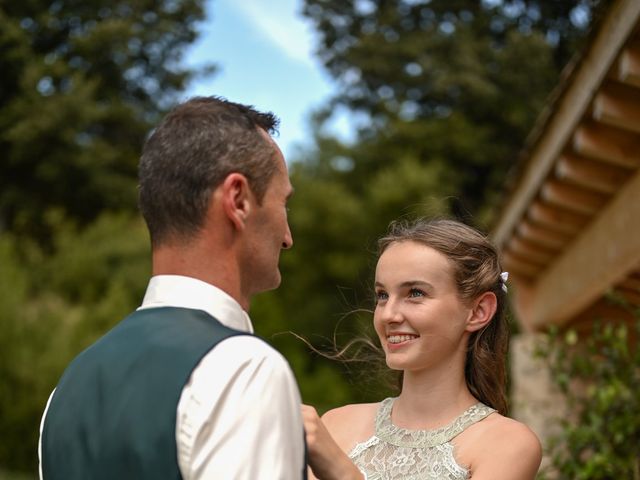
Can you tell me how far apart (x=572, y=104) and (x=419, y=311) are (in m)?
2.03

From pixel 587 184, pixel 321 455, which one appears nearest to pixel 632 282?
pixel 587 184

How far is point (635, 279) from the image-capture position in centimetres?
469

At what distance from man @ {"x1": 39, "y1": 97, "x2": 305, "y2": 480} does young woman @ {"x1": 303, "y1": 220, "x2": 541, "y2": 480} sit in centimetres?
78

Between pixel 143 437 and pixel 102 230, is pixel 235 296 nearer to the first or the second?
pixel 143 437

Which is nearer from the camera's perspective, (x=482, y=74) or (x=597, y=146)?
(x=597, y=146)

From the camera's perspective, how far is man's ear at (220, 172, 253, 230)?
163 centimetres

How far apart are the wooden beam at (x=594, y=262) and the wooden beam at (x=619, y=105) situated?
1.53ft

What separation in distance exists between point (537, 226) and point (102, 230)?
16.2m

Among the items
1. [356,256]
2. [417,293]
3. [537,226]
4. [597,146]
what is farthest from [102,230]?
[417,293]

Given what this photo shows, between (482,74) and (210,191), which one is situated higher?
(210,191)

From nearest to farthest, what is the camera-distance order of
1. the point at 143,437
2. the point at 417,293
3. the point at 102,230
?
the point at 143,437, the point at 417,293, the point at 102,230

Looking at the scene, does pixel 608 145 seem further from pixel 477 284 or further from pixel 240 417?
pixel 240 417

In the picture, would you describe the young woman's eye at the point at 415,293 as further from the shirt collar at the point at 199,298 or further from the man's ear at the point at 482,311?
the shirt collar at the point at 199,298

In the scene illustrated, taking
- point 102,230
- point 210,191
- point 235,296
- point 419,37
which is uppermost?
point 210,191
